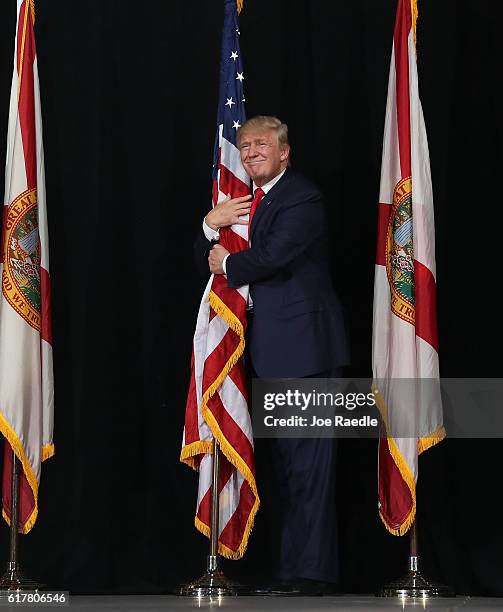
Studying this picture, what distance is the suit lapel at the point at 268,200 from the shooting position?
4.39 meters

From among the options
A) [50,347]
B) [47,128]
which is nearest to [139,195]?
[47,128]

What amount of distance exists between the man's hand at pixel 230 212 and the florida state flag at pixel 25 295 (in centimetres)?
72

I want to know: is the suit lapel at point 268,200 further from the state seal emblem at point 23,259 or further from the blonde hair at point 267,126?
the state seal emblem at point 23,259

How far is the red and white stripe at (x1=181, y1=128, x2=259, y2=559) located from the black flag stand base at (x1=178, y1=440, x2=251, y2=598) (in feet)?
0.35

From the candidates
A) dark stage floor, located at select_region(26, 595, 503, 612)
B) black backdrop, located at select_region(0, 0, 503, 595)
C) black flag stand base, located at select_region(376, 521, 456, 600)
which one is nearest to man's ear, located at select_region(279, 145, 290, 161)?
black backdrop, located at select_region(0, 0, 503, 595)

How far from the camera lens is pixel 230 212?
445cm

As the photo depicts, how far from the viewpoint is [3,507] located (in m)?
4.55

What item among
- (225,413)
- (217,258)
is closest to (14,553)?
(225,413)

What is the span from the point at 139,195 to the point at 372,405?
1408mm

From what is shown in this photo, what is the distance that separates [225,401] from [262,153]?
935 mm

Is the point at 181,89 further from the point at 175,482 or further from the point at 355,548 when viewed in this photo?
the point at 355,548

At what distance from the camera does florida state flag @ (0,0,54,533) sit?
4.49 metres

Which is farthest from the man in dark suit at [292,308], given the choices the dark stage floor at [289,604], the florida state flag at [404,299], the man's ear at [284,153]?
the florida state flag at [404,299]

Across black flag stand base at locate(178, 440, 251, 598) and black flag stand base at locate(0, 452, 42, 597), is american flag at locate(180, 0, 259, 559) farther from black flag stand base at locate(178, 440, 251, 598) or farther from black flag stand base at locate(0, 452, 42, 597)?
black flag stand base at locate(0, 452, 42, 597)
